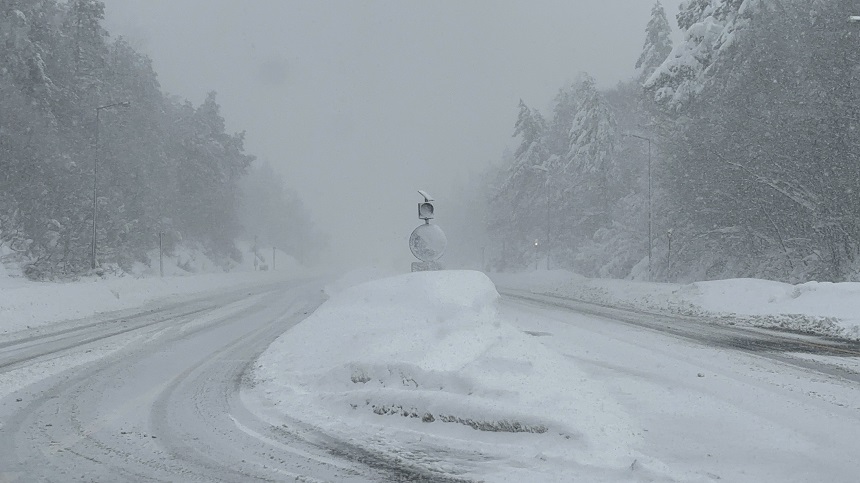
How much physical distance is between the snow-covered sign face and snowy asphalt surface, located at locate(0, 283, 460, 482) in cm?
429

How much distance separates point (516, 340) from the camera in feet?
29.1

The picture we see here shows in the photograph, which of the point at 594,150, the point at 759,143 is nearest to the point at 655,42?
the point at 594,150

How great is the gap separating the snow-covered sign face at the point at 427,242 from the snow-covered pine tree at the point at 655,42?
38.2m

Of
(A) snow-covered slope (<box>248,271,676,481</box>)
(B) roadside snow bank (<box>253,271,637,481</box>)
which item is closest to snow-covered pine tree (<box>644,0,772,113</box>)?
(B) roadside snow bank (<box>253,271,637,481</box>)

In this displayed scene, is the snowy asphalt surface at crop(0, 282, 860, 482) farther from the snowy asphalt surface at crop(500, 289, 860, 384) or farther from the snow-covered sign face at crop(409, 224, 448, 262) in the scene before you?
the snow-covered sign face at crop(409, 224, 448, 262)

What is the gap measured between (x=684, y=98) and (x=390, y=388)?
2568cm

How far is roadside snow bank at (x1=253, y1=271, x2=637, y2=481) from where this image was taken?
516 centimetres

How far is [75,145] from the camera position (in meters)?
37.7

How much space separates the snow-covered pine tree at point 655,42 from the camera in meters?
47.0

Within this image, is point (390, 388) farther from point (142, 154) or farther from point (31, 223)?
point (142, 154)

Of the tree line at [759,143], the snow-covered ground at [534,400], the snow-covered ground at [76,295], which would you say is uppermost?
the tree line at [759,143]

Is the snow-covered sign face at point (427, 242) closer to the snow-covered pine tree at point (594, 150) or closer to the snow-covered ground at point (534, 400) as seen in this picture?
the snow-covered ground at point (534, 400)

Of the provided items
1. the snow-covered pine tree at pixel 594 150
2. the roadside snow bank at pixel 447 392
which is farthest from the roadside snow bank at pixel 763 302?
the snow-covered pine tree at pixel 594 150

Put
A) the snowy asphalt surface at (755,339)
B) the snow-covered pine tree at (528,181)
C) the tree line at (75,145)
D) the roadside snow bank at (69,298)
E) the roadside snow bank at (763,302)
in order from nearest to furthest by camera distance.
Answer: the snowy asphalt surface at (755,339) < the roadside snow bank at (763,302) < the roadside snow bank at (69,298) < the tree line at (75,145) < the snow-covered pine tree at (528,181)
